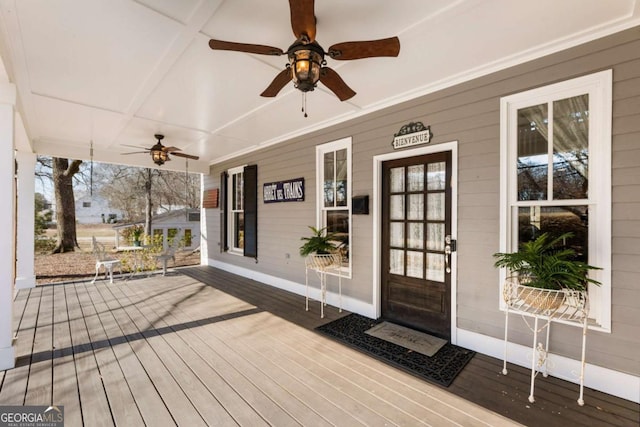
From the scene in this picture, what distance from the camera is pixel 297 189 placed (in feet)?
16.0

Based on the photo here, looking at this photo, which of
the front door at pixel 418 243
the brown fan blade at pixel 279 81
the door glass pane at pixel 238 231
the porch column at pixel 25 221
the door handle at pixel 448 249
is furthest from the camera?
the door glass pane at pixel 238 231

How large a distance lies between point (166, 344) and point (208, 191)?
5256 millimetres

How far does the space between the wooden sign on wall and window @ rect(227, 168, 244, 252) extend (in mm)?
580

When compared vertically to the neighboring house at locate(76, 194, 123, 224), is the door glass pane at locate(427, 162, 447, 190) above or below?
above

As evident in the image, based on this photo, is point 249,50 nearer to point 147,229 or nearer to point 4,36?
point 4,36

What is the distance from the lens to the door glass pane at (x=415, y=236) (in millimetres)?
3355

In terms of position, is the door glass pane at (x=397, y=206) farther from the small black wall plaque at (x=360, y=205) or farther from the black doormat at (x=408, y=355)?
the black doormat at (x=408, y=355)

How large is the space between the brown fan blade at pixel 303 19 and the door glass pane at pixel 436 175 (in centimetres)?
201

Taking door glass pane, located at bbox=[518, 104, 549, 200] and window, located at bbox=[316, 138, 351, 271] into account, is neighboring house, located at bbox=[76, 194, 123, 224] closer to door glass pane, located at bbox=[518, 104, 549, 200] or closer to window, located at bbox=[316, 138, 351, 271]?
window, located at bbox=[316, 138, 351, 271]

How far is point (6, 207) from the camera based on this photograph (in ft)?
8.69

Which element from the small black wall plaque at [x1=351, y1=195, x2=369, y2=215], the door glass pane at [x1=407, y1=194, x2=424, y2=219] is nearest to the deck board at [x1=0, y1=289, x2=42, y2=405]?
the small black wall plaque at [x1=351, y1=195, x2=369, y2=215]

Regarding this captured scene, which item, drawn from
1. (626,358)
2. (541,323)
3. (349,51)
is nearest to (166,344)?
(349,51)

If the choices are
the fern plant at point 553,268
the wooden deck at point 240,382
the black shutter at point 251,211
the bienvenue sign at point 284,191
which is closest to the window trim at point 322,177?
the bienvenue sign at point 284,191

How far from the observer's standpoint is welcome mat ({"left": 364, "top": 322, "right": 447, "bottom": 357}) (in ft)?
9.44
